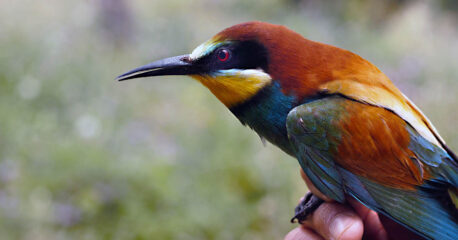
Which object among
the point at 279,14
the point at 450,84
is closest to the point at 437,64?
the point at 450,84

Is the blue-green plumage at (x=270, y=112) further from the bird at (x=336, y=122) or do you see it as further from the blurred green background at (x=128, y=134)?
the blurred green background at (x=128, y=134)

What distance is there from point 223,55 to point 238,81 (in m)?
0.13

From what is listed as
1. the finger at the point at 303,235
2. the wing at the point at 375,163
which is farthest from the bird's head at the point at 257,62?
the finger at the point at 303,235

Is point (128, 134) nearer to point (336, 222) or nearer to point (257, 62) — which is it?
point (257, 62)

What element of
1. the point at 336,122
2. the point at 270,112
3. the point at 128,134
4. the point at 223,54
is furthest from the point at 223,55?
the point at 128,134

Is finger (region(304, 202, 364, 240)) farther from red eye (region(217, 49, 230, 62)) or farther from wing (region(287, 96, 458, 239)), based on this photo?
red eye (region(217, 49, 230, 62))

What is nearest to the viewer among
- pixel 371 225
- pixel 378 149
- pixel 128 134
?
pixel 378 149

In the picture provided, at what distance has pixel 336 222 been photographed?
1.97 meters

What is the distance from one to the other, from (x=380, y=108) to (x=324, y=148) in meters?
0.31

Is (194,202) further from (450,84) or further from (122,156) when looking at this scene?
(450,84)

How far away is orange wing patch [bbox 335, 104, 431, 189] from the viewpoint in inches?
78.6

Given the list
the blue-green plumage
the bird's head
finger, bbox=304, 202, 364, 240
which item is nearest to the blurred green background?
finger, bbox=304, 202, 364, 240

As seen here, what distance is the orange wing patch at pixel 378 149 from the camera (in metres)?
2.00

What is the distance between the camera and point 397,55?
7863 millimetres
